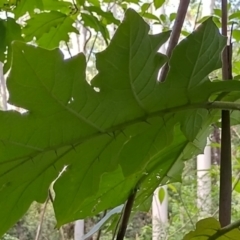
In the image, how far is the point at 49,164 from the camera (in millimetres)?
285

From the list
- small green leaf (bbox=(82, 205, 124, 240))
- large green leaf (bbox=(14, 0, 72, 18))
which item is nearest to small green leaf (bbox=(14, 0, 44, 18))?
large green leaf (bbox=(14, 0, 72, 18))

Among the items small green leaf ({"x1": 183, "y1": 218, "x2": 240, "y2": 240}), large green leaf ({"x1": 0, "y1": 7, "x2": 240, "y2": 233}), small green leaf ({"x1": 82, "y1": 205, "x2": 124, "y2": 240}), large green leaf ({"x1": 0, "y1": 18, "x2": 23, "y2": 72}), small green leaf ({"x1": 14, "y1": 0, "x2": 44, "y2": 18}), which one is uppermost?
small green leaf ({"x1": 14, "y1": 0, "x2": 44, "y2": 18})

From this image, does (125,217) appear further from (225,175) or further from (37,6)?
(37,6)

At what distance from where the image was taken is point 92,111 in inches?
10.1

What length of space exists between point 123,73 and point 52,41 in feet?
1.43

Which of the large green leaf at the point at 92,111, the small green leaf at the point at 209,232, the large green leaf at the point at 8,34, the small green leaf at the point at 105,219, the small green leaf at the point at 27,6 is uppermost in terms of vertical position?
the small green leaf at the point at 27,6

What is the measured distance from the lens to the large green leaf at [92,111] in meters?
0.22

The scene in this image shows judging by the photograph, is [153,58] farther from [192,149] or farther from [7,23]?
[7,23]

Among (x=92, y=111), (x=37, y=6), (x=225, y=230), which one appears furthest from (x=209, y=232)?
(x=37, y=6)

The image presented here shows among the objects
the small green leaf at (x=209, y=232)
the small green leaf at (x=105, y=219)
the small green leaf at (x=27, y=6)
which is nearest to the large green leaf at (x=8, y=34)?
the small green leaf at (x=27, y=6)

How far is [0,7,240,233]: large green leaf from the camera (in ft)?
0.72

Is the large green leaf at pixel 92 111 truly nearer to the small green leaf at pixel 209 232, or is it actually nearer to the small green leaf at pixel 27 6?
the small green leaf at pixel 209 232

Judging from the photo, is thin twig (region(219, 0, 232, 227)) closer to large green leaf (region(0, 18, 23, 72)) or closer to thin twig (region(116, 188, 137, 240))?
thin twig (region(116, 188, 137, 240))

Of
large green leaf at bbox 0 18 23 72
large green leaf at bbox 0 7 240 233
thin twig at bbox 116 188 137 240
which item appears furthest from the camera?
large green leaf at bbox 0 18 23 72
